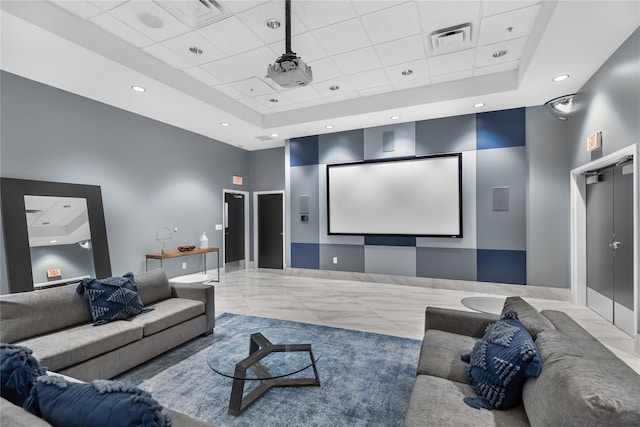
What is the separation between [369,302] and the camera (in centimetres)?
500

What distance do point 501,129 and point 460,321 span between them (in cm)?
420

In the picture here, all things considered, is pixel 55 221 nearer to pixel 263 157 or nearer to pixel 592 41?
pixel 263 157

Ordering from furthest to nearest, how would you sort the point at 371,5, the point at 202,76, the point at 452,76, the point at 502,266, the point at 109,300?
the point at 502,266 < the point at 452,76 < the point at 202,76 < the point at 371,5 < the point at 109,300

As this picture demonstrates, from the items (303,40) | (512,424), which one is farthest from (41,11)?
(512,424)

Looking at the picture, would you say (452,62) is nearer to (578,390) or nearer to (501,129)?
(501,129)

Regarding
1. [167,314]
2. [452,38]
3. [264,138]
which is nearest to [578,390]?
[167,314]

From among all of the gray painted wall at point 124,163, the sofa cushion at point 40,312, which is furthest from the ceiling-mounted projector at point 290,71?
the gray painted wall at point 124,163

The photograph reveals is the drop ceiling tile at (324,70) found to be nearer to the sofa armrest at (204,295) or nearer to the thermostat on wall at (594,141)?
the sofa armrest at (204,295)

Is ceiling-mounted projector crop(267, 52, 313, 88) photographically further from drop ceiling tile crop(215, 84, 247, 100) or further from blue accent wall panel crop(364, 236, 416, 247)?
blue accent wall panel crop(364, 236, 416, 247)

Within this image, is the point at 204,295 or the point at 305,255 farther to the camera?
the point at 305,255

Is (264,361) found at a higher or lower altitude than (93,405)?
lower

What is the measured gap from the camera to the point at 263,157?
8.17 metres

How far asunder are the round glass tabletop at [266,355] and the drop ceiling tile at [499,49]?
13.1ft

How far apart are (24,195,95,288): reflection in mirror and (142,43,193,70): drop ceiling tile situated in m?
2.38
